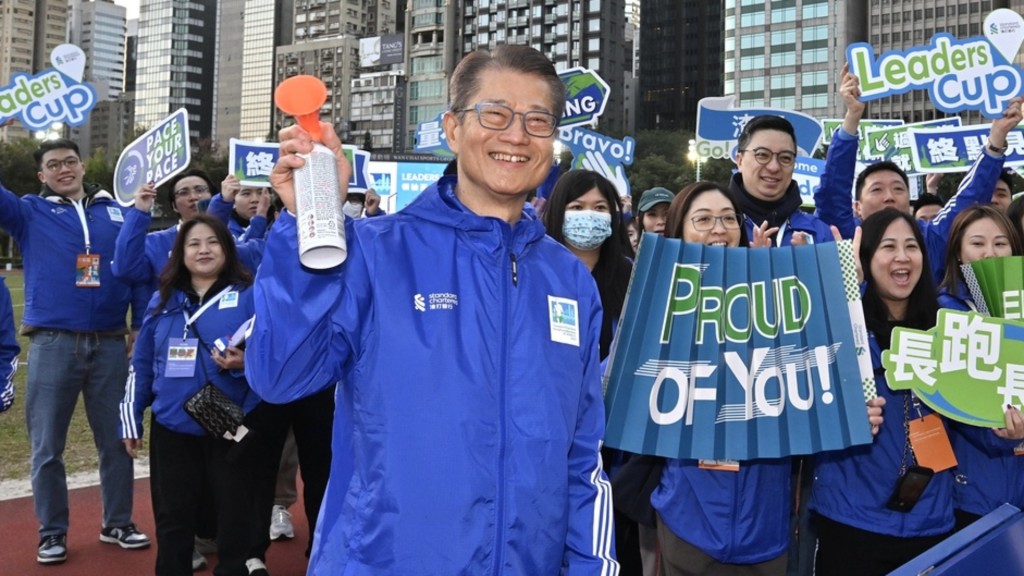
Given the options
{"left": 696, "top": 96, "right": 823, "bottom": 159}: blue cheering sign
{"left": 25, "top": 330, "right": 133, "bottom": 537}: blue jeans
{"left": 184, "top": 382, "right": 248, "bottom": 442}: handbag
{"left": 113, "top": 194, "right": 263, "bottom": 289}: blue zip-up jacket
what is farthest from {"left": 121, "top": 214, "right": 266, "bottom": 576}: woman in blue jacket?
{"left": 696, "top": 96, "right": 823, "bottom": 159}: blue cheering sign

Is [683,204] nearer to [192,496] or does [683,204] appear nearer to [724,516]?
[724,516]

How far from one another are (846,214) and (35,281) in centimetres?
457

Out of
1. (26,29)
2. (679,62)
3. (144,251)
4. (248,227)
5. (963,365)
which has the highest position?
(26,29)

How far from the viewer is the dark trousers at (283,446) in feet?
15.5

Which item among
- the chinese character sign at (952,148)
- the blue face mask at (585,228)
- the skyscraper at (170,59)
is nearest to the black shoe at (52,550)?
the blue face mask at (585,228)

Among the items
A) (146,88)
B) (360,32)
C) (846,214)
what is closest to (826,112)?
(360,32)

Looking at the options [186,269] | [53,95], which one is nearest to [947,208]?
[186,269]

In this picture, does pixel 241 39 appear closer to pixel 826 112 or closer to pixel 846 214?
pixel 826 112

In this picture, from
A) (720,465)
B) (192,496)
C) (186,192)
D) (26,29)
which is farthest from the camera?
(26,29)

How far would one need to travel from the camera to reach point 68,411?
5348mm

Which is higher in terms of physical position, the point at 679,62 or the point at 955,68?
the point at 679,62

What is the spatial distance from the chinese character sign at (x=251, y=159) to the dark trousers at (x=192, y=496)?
406 centimetres

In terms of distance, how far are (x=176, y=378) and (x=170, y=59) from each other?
6505 inches

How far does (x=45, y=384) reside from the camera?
5.22 meters
